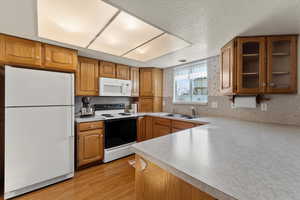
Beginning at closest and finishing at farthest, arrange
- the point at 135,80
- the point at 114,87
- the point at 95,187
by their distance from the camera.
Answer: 1. the point at 95,187
2. the point at 114,87
3. the point at 135,80

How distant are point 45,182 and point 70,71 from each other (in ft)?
5.25

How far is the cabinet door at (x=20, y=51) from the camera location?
5.02 ft

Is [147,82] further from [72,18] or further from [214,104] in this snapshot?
[72,18]

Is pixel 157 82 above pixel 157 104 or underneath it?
above

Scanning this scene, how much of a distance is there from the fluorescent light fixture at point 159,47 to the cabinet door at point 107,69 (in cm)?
53

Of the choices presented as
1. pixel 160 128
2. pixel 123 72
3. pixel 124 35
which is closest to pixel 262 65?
pixel 124 35

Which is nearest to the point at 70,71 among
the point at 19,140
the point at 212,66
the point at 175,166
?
the point at 19,140

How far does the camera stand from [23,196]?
1.56m

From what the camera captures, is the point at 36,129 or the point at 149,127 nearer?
the point at 36,129

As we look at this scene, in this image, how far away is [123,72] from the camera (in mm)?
2994

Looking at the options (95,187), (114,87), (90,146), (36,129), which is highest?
(114,87)

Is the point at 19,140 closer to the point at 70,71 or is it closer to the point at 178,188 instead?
the point at 70,71

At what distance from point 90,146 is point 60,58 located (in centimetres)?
147

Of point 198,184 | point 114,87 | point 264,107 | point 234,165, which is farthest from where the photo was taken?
point 114,87
